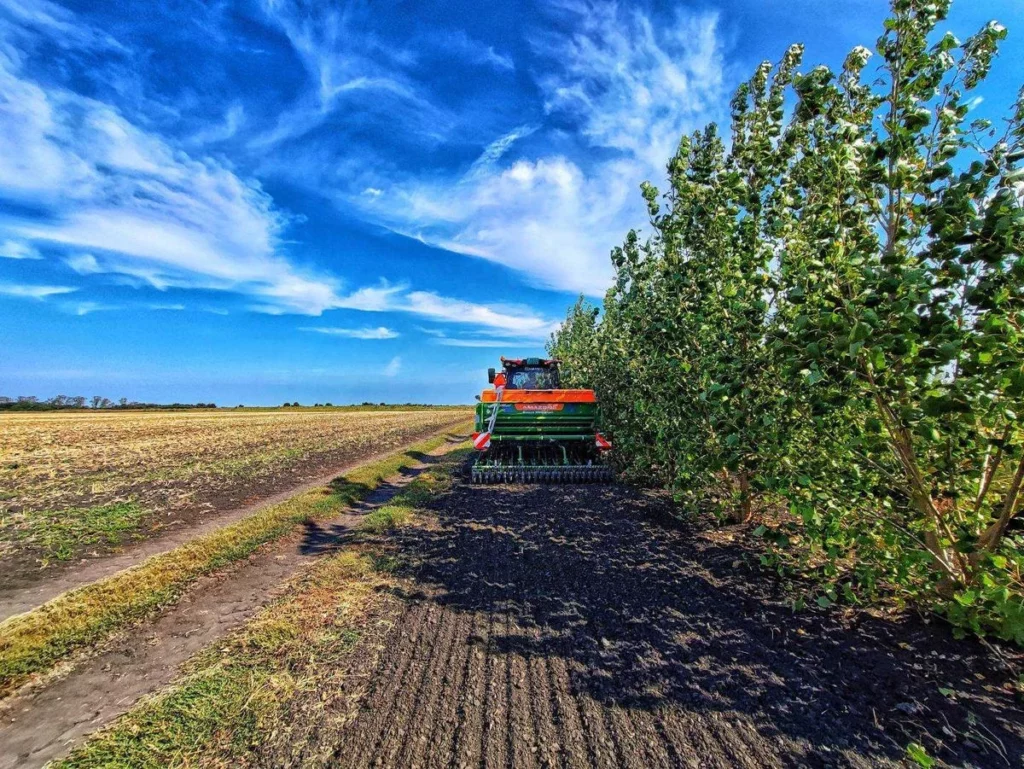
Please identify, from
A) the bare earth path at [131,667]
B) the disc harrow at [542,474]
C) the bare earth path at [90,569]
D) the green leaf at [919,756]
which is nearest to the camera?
the green leaf at [919,756]

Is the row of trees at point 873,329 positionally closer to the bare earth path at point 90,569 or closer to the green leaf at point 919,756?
the green leaf at point 919,756

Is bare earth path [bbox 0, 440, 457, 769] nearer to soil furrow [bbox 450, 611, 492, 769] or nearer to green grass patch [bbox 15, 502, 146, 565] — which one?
soil furrow [bbox 450, 611, 492, 769]

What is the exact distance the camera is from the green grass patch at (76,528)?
765cm

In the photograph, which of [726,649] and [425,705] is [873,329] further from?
[425,705]

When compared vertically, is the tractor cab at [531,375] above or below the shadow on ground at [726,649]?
above

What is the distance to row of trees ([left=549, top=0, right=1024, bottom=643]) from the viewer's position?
295 centimetres

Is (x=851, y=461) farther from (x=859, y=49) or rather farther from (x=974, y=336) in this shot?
(x=859, y=49)

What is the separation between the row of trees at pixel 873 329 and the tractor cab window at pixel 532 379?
10.2 m

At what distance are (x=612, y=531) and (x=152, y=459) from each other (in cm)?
1850

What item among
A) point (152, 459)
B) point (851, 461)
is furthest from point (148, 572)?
point (152, 459)

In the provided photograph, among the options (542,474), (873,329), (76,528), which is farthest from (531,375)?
(873,329)

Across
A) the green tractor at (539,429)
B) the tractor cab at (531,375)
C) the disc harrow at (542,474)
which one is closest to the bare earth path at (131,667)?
the disc harrow at (542,474)

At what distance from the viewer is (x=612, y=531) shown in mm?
7645

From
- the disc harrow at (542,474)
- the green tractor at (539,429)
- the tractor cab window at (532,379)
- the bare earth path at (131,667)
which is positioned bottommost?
the bare earth path at (131,667)
